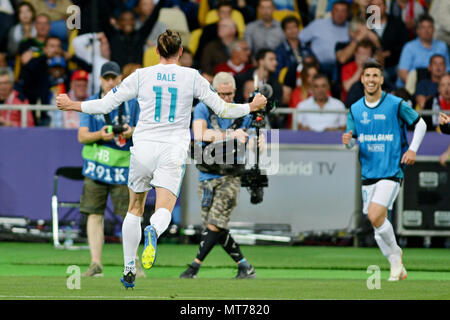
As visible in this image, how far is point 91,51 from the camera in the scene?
18125 millimetres

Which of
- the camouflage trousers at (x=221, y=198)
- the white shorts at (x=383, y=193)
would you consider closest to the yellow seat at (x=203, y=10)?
the camouflage trousers at (x=221, y=198)

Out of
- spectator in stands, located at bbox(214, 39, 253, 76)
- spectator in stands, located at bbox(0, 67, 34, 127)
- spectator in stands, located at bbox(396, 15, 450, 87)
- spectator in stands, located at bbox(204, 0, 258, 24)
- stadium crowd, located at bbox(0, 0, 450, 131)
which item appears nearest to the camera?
spectator in stands, located at bbox(0, 67, 34, 127)

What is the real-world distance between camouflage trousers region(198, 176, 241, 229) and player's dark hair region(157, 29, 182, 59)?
2747mm

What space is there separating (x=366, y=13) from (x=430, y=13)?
4.46 ft

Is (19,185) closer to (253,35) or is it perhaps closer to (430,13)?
(253,35)

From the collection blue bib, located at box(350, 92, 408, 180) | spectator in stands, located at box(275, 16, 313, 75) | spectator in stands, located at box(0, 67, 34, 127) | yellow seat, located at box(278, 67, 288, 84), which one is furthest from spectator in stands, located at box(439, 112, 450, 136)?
spectator in stands, located at box(0, 67, 34, 127)

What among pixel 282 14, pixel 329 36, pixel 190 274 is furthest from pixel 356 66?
pixel 190 274

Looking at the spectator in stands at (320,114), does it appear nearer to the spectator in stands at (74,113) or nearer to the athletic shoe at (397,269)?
the spectator in stands at (74,113)

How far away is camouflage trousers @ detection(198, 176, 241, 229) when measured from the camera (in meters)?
12.0

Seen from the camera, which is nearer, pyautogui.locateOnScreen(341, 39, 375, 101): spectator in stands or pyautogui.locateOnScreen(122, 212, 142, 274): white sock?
pyautogui.locateOnScreen(122, 212, 142, 274): white sock

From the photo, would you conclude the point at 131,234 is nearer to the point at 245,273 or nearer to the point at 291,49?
the point at 245,273

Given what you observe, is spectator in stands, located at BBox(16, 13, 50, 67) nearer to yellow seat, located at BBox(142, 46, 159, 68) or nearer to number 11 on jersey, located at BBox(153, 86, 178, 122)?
yellow seat, located at BBox(142, 46, 159, 68)

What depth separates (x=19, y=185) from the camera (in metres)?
17.5

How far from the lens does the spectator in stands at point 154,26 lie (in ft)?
62.8
